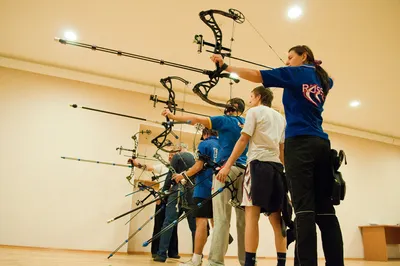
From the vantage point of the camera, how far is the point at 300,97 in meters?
1.52

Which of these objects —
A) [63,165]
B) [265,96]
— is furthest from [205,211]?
[63,165]

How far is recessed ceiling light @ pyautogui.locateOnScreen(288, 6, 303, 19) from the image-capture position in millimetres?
3551

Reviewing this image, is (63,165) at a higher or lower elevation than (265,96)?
lower

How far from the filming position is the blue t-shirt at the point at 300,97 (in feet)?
4.87

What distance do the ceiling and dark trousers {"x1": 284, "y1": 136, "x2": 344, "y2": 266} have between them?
2555 millimetres

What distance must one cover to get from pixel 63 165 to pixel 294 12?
13.1 feet

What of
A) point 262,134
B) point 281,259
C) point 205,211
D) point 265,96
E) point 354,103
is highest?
point 354,103

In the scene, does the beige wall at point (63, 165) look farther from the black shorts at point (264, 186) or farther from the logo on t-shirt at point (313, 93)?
the logo on t-shirt at point (313, 93)

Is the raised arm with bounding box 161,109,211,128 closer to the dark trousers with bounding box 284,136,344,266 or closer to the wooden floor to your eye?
the dark trousers with bounding box 284,136,344,266

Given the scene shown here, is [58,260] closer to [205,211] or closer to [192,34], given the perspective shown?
[205,211]

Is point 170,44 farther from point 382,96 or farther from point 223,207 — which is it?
point 382,96

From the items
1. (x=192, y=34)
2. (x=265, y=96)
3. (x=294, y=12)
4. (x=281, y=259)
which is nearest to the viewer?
(x=281, y=259)

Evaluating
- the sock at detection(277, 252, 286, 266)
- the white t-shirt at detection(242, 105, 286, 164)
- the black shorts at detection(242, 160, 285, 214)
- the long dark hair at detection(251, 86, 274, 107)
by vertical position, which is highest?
the long dark hair at detection(251, 86, 274, 107)

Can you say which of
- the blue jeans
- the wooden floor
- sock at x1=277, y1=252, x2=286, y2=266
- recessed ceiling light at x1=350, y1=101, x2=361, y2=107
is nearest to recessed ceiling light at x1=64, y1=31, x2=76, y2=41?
the blue jeans
